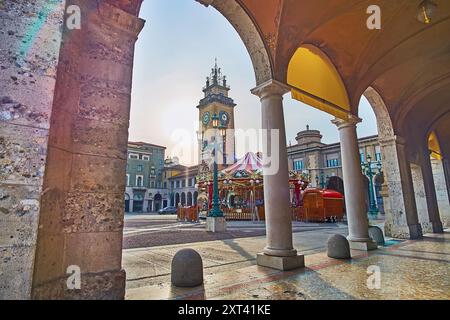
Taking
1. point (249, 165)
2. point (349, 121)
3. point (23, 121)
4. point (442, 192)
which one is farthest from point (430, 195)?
point (23, 121)

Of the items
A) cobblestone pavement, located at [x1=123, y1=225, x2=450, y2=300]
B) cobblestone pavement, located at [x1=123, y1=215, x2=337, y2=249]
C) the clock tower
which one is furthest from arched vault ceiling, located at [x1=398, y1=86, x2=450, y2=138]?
the clock tower

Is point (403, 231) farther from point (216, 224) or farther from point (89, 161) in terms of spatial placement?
point (89, 161)

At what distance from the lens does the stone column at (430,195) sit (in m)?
9.56

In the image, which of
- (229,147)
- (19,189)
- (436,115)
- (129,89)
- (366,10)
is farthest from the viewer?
(229,147)

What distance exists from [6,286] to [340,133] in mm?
6956

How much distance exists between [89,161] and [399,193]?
30.4 feet

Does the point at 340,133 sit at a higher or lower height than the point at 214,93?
lower

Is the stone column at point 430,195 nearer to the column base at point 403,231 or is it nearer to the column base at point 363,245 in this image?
the column base at point 403,231

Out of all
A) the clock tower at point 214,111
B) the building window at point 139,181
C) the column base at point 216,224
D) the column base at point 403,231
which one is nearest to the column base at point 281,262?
the column base at point 403,231

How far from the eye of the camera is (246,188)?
1923 cm

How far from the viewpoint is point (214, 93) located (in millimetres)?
44125
